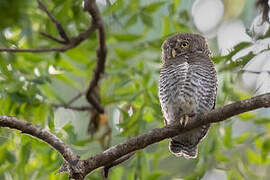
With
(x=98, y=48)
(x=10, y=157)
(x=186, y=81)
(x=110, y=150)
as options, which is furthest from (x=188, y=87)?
(x=10, y=157)

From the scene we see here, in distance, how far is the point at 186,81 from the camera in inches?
98.3

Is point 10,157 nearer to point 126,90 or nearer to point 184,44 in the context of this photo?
point 126,90

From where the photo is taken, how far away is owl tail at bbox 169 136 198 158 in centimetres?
259

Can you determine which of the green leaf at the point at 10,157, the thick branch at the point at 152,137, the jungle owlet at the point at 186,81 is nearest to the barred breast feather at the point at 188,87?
the jungle owlet at the point at 186,81

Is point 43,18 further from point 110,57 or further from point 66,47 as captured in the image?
point 110,57

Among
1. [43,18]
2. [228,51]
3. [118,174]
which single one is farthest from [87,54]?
[228,51]

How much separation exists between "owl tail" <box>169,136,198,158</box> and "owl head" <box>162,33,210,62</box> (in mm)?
523

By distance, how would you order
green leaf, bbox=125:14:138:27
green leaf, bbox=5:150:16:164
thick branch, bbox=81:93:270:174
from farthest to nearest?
green leaf, bbox=125:14:138:27
green leaf, bbox=5:150:16:164
thick branch, bbox=81:93:270:174

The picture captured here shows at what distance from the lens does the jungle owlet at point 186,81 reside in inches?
98.2

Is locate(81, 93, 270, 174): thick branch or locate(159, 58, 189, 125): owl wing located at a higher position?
locate(159, 58, 189, 125): owl wing

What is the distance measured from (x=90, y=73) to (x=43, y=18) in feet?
1.97

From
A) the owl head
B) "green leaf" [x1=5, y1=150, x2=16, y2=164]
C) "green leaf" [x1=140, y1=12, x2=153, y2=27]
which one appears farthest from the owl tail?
"green leaf" [x1=5, y1=150, x2=16, y2=164]

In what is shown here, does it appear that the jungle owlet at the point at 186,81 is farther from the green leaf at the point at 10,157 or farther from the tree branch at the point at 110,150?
the green leaf at the point at 10,157

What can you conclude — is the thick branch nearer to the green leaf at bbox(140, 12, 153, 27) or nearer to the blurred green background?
the blurred green background
